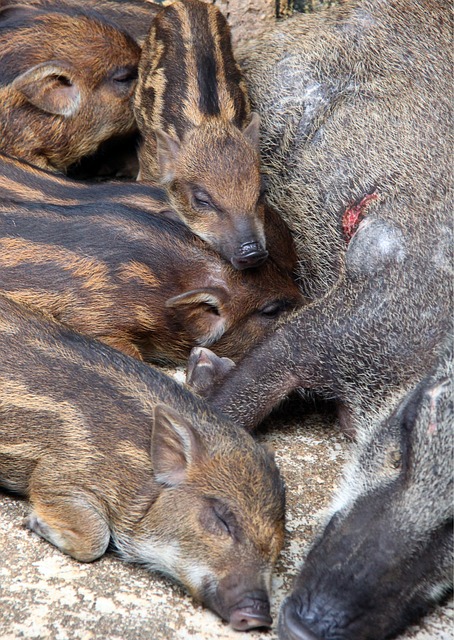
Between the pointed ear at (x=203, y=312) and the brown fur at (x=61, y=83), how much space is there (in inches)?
54.2

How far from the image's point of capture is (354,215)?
4320 millimetres

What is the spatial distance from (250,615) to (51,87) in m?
3.01

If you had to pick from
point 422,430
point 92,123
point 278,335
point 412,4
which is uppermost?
point 412,4

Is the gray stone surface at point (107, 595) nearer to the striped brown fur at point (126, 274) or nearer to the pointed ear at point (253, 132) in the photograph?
the striped brown fur at point (126, 274)

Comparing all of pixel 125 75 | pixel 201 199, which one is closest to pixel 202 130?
pixel 201 199

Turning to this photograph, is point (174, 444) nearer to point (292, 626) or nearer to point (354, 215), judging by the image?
point (292, 626)

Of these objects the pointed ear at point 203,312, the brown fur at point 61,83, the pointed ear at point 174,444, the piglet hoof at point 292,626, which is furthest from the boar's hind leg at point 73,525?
the brown fur at point 61,83

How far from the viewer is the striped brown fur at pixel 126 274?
4.04 meters

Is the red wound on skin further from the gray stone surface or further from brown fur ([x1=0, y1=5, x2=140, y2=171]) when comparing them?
brown fur ([x1=0, y1=5, x2=140, y2=171])

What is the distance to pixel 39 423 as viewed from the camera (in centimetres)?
336

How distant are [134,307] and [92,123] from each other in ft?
4.86

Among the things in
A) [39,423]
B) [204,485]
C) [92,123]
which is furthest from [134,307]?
[92,123]

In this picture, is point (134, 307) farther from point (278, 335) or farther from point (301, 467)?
point (301, 467)

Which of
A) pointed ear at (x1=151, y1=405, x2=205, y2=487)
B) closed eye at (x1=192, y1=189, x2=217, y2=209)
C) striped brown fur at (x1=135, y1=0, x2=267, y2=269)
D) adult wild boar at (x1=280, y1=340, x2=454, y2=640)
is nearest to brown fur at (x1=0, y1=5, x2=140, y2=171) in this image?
striped brown fur at (x1=135, y1=0, x2=267, y2=269)
